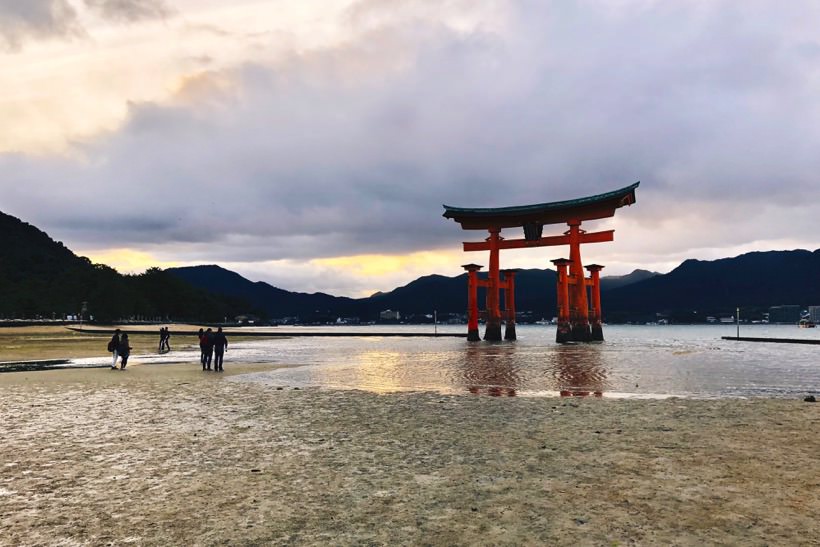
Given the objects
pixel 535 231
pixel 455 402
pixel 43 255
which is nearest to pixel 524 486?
pixel 455 402

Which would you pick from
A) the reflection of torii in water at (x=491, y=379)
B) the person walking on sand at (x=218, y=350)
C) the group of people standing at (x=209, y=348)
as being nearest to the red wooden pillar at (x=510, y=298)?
the reflection of torii in water at (x=491, y=379)

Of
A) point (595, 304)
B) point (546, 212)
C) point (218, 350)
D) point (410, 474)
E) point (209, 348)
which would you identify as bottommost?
point (410, 474)

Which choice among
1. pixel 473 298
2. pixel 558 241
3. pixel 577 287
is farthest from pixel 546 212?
pixel 473 298

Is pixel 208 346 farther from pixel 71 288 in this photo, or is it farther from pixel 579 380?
pixel 71 288

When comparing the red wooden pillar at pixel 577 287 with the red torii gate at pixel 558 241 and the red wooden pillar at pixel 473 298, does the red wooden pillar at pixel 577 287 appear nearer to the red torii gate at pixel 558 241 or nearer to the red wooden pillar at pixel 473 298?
the red torii gate at pixel 558 241

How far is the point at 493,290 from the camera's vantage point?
57156 mm

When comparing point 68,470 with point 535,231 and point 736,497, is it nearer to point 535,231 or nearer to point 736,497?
point 736,497

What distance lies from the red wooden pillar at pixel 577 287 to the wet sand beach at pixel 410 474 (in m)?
39.2

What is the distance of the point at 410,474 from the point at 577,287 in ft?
158

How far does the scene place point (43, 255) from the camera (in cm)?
16312

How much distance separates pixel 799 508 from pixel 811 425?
6128 mm

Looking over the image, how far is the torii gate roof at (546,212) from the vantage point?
48406 mm

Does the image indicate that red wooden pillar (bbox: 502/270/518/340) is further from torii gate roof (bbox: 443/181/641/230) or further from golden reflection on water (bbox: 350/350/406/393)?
golden reflection on water (bbox: 350/350/406/393)

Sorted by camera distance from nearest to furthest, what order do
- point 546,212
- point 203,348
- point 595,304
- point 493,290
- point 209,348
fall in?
point 203,348 < point 209,348 < point 546,212 < point 493,290 < point 595,304
